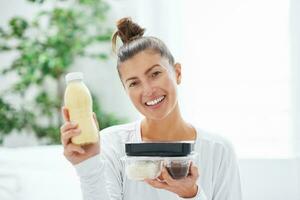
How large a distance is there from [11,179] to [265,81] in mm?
1062

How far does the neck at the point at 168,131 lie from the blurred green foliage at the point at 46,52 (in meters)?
1.09

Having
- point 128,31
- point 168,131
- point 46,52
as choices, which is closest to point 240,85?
point 168,131

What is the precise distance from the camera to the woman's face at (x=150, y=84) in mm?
1355

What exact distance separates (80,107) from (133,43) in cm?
39

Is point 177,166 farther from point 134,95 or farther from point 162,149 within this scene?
point 134,95

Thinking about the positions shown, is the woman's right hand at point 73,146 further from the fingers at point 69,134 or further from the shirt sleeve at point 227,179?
the shirt sleeve at point 227,179

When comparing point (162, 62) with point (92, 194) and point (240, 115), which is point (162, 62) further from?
point (240, 115)

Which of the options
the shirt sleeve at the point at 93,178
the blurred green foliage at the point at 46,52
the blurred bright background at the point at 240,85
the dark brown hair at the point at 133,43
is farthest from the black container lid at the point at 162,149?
the blurred green foliage at the point at 46,52

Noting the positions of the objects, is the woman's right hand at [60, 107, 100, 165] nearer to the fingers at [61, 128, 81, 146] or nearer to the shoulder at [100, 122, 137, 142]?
the fingers at [61, 128, 81, 146]

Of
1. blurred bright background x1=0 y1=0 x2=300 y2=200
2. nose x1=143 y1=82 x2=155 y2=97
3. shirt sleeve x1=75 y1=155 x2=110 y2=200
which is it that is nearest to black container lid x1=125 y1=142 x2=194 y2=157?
shirt sleeve x1=75 y1=155 x2=110 y2=200

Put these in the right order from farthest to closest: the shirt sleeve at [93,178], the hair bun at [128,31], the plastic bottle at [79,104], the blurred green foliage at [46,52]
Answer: the blurred green foliage at [46,52]
the hair bun at [128,31]
the shirt sleeve at [93,178]
the plastic bottle at [79,104]

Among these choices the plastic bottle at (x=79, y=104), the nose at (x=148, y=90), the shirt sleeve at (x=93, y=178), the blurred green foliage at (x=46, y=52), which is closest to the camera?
the plastic bottle at (x=79, y=104)

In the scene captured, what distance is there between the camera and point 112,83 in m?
2.70

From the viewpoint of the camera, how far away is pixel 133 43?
141cm
